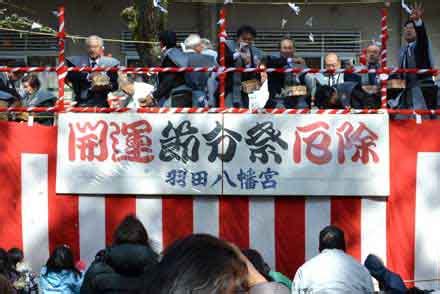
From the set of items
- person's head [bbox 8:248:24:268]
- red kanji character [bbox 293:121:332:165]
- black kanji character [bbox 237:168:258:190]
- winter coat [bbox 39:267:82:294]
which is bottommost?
winter coat [bbox 39:267:82:294]

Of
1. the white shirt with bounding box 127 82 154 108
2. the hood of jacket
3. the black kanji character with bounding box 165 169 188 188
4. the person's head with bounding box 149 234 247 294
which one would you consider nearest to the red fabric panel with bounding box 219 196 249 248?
the black kanji character with bounding box 165 169 188 188

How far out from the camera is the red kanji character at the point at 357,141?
8.98m

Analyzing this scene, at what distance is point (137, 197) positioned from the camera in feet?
29.9

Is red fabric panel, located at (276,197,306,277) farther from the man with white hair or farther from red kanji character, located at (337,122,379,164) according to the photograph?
the man with white hair

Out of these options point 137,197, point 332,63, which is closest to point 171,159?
point 137,197

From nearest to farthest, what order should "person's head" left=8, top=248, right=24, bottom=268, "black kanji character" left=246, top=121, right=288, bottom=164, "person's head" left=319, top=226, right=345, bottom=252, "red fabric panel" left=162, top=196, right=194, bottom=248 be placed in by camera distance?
"person's head" left=319, top=226, right=345, bottom=252, "person's head" left=8, top=248, right=24, bottom=268, "black kanji character" left=246, top=121, right=288, bottom=164, "red fabric panel" left=162, top=196, right=194, bottom=248

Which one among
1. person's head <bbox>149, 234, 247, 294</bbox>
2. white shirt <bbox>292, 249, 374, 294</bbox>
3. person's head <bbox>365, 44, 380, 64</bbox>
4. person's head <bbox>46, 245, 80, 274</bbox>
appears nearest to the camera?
person's head <bbox>149, 234, 247, 294</bbox>

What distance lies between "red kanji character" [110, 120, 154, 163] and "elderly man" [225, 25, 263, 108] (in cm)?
87

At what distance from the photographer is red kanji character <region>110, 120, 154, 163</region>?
9.00 metres

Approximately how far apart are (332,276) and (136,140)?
299cm

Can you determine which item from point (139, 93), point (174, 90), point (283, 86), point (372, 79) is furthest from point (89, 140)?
point (372, 79)

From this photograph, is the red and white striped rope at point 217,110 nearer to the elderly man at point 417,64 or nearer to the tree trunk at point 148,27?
the elderly man at point 417,64

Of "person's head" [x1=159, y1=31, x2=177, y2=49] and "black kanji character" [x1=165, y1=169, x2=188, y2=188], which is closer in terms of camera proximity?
"black kanji character" [x1=165, y1=169, x2=188, y2=188]

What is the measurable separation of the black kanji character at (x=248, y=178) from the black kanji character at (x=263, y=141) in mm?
125
